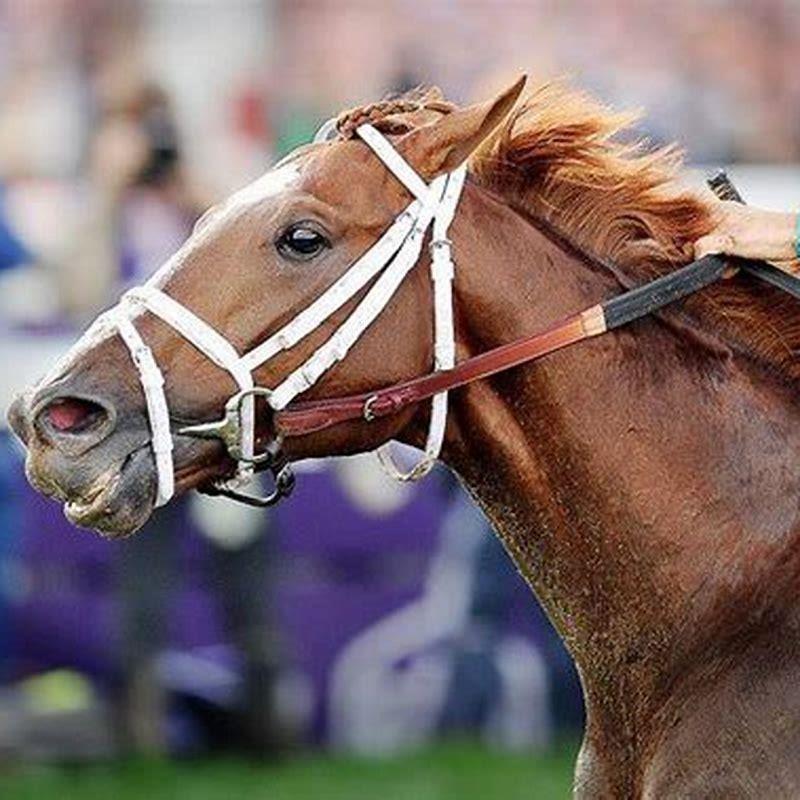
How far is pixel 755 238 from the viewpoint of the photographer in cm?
486

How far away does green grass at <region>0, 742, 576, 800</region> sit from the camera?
8.76 meters

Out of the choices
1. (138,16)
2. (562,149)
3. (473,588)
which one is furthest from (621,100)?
(562,149)

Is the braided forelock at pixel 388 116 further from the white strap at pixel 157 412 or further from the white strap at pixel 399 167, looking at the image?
the white strap at pixel 157 412

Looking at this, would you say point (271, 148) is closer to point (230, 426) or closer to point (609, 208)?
point (609, 208)

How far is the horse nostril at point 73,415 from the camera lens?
4504 millimetres

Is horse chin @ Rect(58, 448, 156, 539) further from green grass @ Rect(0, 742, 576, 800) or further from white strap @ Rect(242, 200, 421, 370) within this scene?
green grass @ Rect(0, 742, 576, 800)

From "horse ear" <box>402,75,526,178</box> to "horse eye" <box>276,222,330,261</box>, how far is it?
0.25 metres

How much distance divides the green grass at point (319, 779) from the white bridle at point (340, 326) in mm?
4215

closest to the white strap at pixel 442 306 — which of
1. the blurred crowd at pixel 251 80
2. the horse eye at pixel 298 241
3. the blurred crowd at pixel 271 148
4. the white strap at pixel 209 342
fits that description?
the horse eye at pixel 298 241

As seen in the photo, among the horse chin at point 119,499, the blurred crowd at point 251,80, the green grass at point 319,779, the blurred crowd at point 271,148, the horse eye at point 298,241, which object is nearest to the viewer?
the horse chin at point 119,499

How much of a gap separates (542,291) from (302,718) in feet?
16.5

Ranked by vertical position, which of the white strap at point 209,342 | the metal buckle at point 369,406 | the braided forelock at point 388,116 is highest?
the braided forelock at point 388,116

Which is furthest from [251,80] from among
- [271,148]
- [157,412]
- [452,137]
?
[157,412]

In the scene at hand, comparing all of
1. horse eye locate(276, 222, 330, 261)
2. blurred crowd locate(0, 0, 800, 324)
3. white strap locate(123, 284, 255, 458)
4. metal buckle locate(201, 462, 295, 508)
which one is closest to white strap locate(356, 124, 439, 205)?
horse eye locate(276, 222, 330, 261)
